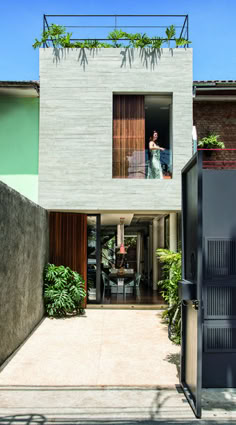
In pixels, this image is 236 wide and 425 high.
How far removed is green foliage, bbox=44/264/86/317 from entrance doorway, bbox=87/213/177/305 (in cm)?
135

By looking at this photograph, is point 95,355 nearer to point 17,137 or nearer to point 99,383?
point 99,383

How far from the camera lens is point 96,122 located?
10328 mm

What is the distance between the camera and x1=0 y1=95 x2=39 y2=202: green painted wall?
10492mm

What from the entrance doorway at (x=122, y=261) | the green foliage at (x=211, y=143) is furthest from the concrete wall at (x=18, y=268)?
the green foliage at (x=211, y=143)

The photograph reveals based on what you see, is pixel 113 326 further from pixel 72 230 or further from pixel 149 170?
pixel 149 170

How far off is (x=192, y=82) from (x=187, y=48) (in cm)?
93

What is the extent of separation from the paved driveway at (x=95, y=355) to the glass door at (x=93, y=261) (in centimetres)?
166

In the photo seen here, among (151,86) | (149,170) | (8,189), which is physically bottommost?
(8,189)

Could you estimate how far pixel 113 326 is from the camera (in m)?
9.08

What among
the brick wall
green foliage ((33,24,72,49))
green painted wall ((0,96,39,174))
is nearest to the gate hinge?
green painted wall ((0,96,39,174))

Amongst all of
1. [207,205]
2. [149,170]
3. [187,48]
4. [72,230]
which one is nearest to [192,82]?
[187,48]

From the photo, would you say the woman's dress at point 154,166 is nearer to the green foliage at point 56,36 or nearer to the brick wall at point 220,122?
the brick wall at point 220,122

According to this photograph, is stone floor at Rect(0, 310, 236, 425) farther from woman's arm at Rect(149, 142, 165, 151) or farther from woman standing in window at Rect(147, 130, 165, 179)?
woman's arm at Rect(149, 142, 165, 151)

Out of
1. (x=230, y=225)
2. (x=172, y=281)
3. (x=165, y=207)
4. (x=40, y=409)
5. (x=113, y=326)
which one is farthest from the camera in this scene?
(x=165, y=207)
